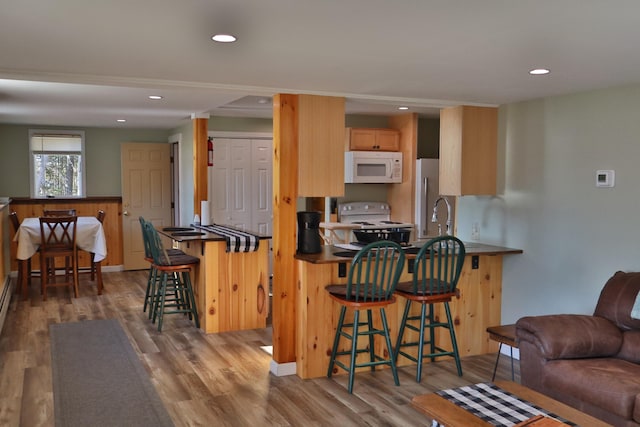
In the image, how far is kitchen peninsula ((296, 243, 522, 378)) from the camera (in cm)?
426

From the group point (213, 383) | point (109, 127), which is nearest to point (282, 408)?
point (213, 383)

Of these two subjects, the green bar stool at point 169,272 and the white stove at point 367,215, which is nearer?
the green bar stool at point 169,272

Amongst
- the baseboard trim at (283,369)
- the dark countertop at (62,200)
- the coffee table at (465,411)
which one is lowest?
the baseboard trim at (283,369)

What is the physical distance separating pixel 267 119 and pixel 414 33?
5548mm

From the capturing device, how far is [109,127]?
29.1 feet

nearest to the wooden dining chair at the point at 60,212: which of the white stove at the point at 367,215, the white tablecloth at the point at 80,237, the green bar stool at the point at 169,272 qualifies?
the white tablecloth at the point at 80,237

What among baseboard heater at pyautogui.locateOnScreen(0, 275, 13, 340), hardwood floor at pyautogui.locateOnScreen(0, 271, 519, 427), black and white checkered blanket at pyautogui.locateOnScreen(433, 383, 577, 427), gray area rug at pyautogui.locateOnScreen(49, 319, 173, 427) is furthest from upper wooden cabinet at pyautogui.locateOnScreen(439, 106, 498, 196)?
baseboard heater at pyautogui.locateOnScreen(0, 275, 13, 340)

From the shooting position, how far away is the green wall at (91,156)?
332 inches

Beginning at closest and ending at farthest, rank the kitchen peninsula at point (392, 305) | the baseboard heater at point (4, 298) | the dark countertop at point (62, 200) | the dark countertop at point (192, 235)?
the kitchen peninsula at point (392, 305) → the dark countertop at point (192, 235) → the baseboard heater at point (4, 298) → the dark countertop at point (62, 200)

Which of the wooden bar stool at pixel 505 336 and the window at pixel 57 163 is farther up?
the window at pixel 57 163

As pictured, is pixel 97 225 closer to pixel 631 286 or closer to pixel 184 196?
pixel 184 196

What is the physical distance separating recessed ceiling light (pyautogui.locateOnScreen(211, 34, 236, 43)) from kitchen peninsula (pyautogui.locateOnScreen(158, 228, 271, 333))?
2958mm

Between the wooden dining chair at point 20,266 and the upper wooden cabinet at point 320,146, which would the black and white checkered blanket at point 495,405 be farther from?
the wooden dining chair at point 20,266

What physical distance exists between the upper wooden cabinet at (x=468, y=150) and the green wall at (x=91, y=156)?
5.55 metres
